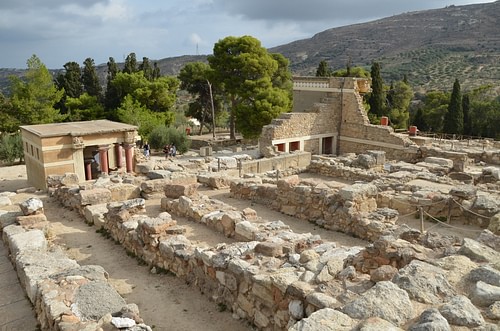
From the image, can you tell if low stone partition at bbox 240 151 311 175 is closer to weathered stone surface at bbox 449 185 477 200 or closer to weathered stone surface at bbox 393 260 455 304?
weathered stone surface at bbox 449 185 477 200

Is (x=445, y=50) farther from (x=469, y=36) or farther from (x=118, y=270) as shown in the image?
(x=118, y=270)

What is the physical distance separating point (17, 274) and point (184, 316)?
3.74 metres

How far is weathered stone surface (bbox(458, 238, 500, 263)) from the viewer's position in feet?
18.7

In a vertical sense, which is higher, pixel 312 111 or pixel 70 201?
pixel 312 111

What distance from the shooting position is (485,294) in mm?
4555

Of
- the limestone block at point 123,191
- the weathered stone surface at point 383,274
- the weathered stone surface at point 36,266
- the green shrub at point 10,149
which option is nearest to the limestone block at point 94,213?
the limestone block at point 123,191

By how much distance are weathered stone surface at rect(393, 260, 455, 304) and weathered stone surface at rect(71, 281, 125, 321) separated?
3.81 metres

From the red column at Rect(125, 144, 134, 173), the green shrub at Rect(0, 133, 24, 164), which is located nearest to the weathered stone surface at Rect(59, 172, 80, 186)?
the red column at Rect(125, 144, 134, 173)

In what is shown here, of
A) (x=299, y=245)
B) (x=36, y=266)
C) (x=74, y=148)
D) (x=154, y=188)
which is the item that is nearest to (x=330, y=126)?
(x=154, y=188)

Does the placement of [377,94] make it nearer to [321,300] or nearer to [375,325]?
[321,300]

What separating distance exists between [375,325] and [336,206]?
6.99 metres

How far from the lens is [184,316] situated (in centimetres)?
690

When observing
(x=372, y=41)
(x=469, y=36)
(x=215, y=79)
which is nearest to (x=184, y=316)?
(x=215, y=79)

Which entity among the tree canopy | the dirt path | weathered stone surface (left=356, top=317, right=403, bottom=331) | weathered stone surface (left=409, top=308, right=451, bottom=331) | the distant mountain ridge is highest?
the distant mountain ridge
